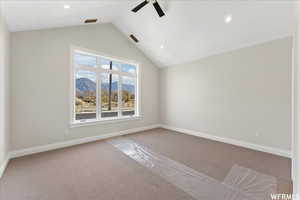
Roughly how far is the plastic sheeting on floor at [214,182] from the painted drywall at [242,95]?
1.44 m

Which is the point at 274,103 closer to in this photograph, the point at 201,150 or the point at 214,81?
the point at 214,81

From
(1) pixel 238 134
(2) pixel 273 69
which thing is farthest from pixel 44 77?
(2) pixel 273 69

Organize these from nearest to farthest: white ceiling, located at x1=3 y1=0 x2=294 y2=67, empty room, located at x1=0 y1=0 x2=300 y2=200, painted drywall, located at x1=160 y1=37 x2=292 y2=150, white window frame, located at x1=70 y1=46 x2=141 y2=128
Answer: empty room, located at x1=0 y1=0 x2=300 y2=200, white ceiling, located at x1=3 y1=0 x2=294 y2=67, painted drywall, located at x1=160 y1=37 x2=292 y2=150, white window frame, located at x1=70 y1=46 x2=141 y2=128

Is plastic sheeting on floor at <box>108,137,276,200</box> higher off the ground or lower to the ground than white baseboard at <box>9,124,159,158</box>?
lower

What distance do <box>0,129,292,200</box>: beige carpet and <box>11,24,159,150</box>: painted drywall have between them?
0.46 m

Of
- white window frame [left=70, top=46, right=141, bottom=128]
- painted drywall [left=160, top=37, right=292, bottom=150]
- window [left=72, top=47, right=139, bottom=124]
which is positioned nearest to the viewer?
painted drywall [left=160, top=37, right=292, bottom=150]

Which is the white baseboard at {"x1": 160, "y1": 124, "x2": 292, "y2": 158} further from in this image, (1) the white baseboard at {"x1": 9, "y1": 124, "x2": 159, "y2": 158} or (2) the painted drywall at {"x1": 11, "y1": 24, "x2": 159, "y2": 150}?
(2) the painted drywall at {"x1": 11, "y1": 24, "x2": 159, "y2": 150}

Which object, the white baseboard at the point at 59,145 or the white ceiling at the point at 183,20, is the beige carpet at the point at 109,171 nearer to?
the white baseboard at the point at 59,145

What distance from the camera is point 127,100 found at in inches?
195

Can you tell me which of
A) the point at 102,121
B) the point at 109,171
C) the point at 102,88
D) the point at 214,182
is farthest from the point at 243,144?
the point at 102,88

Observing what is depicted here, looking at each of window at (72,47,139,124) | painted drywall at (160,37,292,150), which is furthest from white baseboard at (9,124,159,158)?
painted drywall at (160,37,292,150)

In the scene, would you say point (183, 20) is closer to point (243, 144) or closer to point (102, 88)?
point (102, 88)

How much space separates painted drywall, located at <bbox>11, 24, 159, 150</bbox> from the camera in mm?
2809

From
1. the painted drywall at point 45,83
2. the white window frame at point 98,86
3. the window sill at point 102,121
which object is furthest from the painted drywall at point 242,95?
the painted drywall at point 45,83
